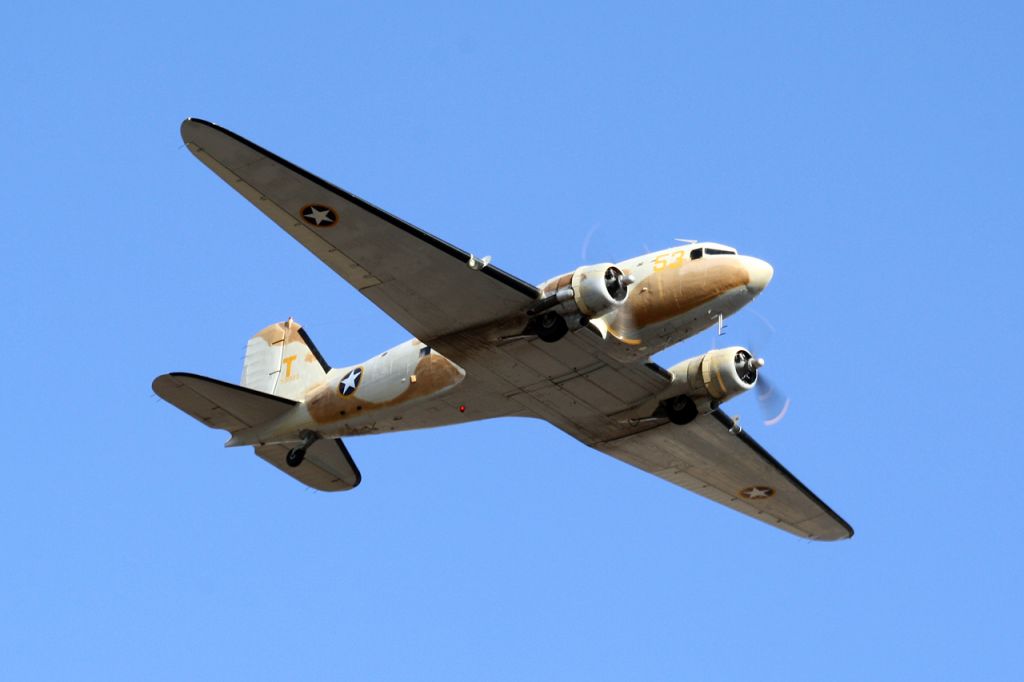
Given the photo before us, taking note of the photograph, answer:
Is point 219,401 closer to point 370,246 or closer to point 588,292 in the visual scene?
point 370,246

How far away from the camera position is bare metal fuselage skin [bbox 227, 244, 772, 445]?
112 feet

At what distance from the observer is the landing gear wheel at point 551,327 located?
109ft

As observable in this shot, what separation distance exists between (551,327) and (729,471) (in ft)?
33.7

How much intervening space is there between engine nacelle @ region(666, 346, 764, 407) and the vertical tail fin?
978 centimetres

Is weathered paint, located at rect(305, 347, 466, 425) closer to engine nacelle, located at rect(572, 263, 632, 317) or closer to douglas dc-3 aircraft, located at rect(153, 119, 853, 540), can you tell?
douglas dc-3 aircraft, located at rect(153, 119, 853, 540)

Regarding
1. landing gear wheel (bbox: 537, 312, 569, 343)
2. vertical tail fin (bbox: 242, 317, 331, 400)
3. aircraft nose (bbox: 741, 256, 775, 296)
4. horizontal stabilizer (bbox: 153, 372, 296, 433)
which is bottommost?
landing gear wheel (bbox: 537, 312, 569, 343)

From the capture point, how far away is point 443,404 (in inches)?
1485

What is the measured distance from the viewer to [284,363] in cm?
4328

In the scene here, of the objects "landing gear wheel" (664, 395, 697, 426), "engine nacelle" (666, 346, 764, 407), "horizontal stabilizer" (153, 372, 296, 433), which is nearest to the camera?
"engine nacelle" (666, 346, 764, 407)

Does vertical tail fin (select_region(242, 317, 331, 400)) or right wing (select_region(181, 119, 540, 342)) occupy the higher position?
vertical tail fin (select_region(242, 317, 331, 400))

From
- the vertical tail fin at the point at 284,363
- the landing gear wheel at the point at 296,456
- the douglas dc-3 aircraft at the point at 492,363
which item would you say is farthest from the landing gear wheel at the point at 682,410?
the landing gear wheel at the point at 296,456

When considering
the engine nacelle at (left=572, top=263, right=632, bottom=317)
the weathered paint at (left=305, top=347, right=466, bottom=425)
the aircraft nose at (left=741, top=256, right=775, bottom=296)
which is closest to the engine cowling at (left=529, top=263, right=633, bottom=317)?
the engine nacelle at (left=572, top=263, right=632, bottom=317)

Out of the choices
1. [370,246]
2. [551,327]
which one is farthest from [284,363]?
[551,327]

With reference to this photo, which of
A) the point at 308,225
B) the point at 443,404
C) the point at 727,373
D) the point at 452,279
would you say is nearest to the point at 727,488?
the point at 727,373
